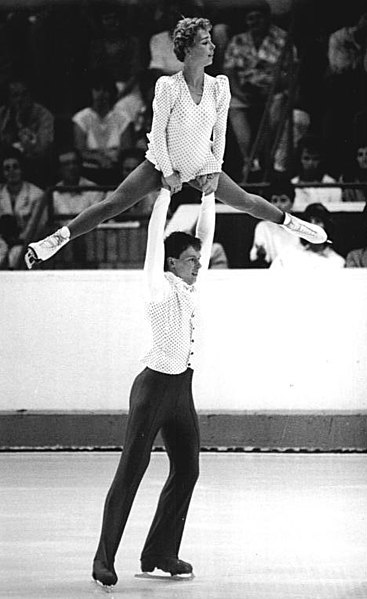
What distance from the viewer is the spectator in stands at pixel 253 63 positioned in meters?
8.77

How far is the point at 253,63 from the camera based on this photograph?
28.9ft

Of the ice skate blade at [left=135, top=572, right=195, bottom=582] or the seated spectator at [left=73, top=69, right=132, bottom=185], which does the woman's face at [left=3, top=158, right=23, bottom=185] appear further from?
the ice skate blade at [left=135, top=572, right=195, bottom=582]

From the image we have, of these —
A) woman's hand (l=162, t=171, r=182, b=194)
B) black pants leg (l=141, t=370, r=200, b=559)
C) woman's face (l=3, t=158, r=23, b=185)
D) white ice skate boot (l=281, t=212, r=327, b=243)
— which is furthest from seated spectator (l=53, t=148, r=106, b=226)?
black pants leg (l=141, t=370, r=200, b=559)

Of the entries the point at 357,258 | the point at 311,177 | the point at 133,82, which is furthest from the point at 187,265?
the point at 133,82

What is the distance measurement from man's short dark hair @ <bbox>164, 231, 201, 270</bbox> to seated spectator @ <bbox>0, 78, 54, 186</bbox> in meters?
4.31

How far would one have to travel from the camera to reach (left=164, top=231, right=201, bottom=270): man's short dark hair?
454 cm

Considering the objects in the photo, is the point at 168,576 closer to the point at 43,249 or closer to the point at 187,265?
the point at 187,265

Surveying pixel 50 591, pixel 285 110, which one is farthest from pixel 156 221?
pixel 285 110

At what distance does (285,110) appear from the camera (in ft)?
28.7

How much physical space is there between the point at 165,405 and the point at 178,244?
1.84ft

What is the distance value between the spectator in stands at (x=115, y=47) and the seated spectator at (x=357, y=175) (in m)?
1.57

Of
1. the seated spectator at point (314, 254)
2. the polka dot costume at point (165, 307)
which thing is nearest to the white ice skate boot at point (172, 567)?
the polka dot costume at point (165, 307)

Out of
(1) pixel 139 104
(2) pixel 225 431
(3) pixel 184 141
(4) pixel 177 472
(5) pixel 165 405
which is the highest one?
(1) pixel 139 104

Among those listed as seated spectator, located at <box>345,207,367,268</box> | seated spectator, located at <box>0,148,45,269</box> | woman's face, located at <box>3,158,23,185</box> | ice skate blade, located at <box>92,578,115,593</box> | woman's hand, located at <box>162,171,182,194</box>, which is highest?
woman's hand, located at <box>162,171,182,194</box>
